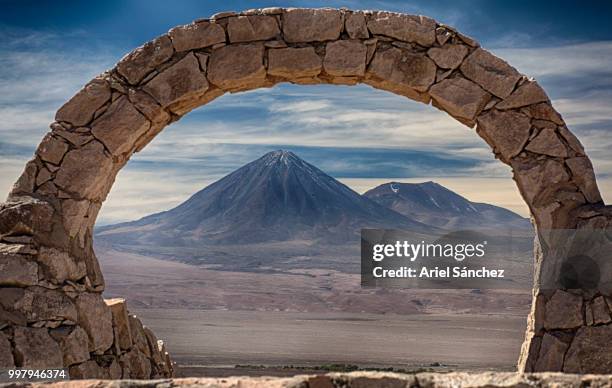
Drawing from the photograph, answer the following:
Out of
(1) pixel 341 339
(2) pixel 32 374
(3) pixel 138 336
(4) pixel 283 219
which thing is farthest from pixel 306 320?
(4) pixel 283 219

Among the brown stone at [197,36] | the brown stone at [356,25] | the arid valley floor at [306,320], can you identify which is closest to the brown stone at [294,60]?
the brown stone at [356,25]

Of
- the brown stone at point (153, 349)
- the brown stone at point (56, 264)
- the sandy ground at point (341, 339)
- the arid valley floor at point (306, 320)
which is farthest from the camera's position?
the arid valley floor at point (306, 320)

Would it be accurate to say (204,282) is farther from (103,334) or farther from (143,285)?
(103,334)

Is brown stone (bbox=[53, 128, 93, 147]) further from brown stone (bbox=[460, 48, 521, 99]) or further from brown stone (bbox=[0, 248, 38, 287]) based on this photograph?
brown stone (bbox=[460, 48, 521, 99])

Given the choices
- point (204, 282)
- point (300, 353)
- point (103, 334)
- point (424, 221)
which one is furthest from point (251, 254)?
point (103, 334)

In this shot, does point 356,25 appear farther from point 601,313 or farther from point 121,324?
point 121,324

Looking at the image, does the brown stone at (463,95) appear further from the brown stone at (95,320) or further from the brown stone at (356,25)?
the brown stone at (95,320)

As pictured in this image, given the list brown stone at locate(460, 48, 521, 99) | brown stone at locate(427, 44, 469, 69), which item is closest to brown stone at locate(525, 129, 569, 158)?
brown stone at locate(460, 48, 521, 99)

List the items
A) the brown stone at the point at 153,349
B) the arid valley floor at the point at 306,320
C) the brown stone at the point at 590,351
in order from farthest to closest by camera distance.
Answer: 1. the arid valley floor at the point at 306,320
2. the brown stone at the point at 153,349
3. the brown stone at the point at 590,351
